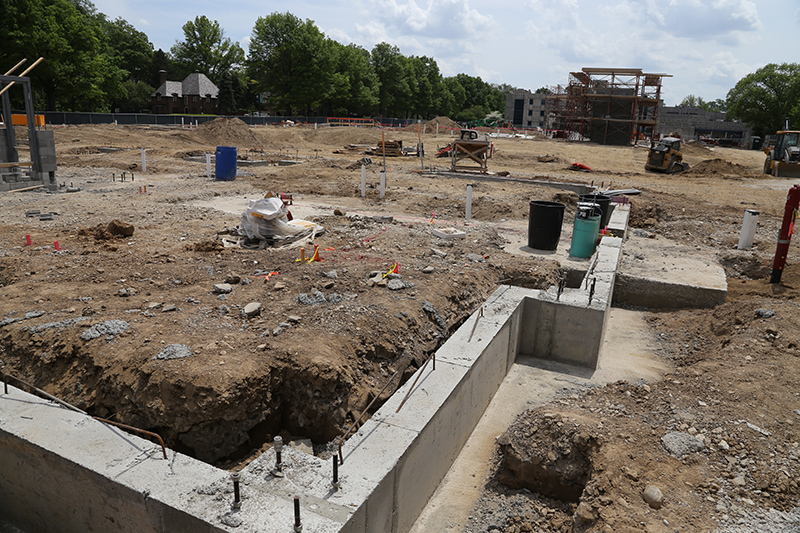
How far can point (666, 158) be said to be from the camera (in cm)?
2775

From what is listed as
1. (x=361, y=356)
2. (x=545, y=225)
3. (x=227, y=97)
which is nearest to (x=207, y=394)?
(x=361, y=356)

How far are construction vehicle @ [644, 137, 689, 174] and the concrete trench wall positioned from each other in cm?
2713

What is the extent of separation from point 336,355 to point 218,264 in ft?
11.7

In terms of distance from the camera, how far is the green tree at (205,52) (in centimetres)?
7399

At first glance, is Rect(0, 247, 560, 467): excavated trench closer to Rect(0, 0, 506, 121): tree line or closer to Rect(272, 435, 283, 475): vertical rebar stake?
Rect(272, 435, 283, 475): vertical rebar stake

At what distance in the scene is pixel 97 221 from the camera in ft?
36.3

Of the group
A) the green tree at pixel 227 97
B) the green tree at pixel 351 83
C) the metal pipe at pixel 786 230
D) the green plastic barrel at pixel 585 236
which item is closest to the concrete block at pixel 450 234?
the green plastic barrel at pixel 585 236

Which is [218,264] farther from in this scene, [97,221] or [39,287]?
[97,221]

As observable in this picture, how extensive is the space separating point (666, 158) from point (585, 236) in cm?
2186

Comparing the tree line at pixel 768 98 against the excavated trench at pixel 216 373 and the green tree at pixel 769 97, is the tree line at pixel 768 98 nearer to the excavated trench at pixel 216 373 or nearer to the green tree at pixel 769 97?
the green tree at pixel 769 97

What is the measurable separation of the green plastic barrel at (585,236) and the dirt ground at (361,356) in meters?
1.21

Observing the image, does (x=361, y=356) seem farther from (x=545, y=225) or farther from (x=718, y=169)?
(x=718, y=169)

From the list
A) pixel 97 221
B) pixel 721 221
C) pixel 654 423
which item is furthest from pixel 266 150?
pixel 654 423

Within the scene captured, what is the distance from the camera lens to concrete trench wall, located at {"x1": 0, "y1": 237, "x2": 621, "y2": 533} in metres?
3.12
